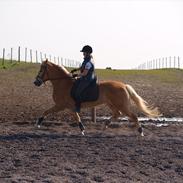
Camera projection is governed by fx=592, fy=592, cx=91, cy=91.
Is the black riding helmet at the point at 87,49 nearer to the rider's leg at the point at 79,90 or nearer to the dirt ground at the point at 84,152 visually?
the rider's leg at the point at 79,90

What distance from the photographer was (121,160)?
39.3 ft

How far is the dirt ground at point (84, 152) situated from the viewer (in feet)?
34.5

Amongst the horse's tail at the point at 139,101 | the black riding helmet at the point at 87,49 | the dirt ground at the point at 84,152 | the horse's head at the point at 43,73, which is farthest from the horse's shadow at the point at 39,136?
the black riding helmet at the point at 87,49

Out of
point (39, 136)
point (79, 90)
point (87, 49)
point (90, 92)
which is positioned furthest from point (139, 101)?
point (39, 136)

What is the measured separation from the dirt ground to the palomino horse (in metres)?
0.56

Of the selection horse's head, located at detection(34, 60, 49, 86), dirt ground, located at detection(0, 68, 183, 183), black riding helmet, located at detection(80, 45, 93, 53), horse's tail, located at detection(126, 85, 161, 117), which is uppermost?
black riding helmet, located at detection(80, 45, 93, 53)

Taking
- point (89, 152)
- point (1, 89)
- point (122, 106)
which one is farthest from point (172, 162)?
point (1, 89)

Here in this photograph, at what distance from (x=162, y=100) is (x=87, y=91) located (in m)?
10.9

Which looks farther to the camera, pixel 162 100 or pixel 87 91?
pixel 162 100

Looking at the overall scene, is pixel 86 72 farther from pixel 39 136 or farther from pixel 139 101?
pixel 39 136

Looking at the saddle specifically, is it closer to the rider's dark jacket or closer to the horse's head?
the rider's dark jacket

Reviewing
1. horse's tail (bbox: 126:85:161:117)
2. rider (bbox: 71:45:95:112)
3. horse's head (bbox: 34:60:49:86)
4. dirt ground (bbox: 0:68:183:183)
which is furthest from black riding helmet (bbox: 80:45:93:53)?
dirt ground (bbox: 0:68:183:183)

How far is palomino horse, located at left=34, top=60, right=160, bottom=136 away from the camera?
1573cm

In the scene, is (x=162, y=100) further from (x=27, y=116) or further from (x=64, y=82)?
(x=64, y=82)
